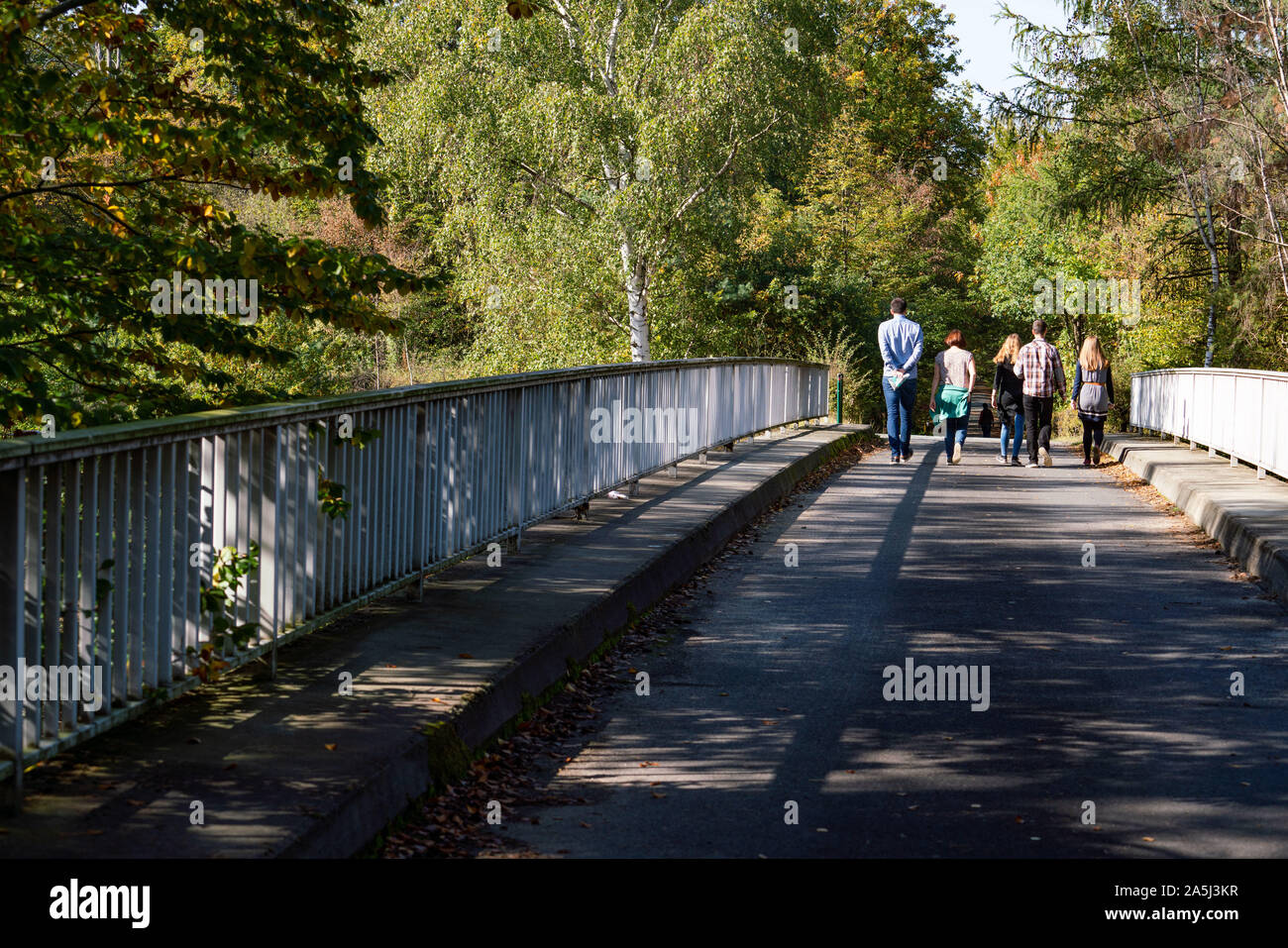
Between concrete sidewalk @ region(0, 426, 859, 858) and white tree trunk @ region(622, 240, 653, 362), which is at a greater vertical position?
white tree trunk @ region(622, 240, 653, 362)

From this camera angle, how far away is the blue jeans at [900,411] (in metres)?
20.8

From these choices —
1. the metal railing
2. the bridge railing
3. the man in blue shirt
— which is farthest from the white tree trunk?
the bridge railing

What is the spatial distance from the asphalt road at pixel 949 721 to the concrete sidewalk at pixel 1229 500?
318 mm

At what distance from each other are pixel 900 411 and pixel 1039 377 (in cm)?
206

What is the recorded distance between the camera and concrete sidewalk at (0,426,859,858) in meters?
4.65

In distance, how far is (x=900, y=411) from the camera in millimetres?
21672

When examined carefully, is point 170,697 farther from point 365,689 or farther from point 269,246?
point 269,246

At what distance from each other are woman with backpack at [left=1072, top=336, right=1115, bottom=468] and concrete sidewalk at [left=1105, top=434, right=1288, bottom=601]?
70cm

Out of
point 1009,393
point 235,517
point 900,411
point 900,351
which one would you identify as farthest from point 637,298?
point 235,517

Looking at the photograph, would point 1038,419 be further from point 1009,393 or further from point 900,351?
point 900,351

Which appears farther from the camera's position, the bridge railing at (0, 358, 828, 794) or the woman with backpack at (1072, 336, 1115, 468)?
the woman with backpack at (1072, 336, 1115, 468)

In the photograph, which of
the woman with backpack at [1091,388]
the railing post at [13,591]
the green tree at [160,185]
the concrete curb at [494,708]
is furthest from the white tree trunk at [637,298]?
the railing post at [13,591]

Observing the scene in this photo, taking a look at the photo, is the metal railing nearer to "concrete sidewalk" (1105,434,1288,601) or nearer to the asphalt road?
"concrete sidewalk" (1105,434,1288,601)

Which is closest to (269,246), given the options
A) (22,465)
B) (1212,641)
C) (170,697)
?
(170,697)
